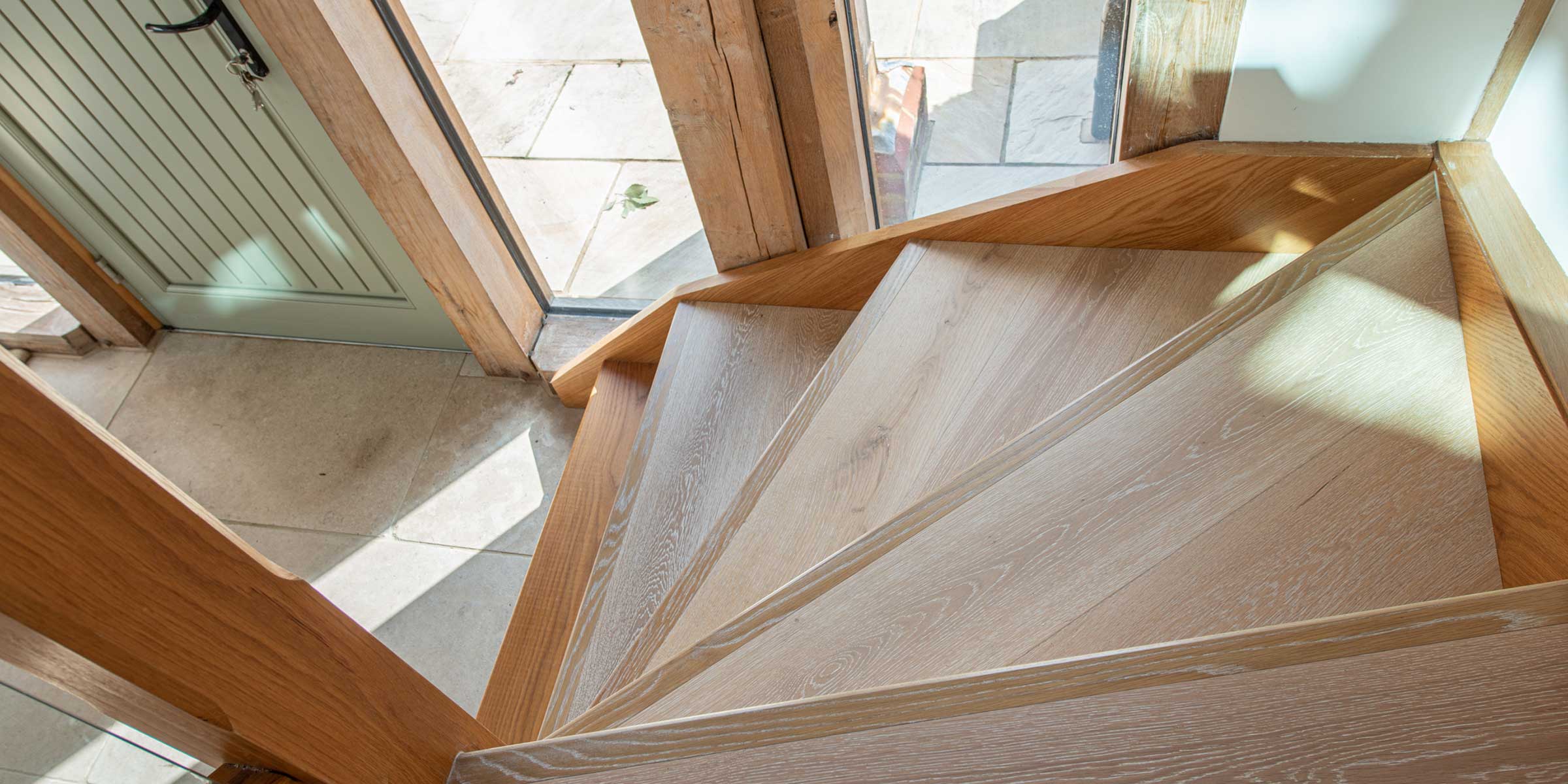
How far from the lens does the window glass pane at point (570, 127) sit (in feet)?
10.5

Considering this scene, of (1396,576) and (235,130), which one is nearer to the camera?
(1396,576)

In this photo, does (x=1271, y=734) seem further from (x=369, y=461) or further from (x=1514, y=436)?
(x=369, y=461)

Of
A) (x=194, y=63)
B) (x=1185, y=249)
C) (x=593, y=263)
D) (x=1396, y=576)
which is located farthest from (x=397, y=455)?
(x=1396, y=576)

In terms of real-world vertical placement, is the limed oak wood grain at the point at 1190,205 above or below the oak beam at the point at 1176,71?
below

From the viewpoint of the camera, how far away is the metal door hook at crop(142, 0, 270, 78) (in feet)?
7.39

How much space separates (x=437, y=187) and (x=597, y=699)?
1.41 m

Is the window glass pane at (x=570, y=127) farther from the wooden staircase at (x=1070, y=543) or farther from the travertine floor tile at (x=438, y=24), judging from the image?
the wooden staircase at (x=1070, y=543)

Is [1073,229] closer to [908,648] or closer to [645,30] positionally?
[645,30]

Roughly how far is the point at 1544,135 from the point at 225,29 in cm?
250

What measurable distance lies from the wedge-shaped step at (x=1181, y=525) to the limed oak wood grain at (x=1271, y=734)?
0.32 m

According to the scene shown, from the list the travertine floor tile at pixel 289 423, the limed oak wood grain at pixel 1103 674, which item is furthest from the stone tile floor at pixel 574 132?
the limed oak wood grain at pixel 1103 674

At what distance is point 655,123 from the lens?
3246 millimetres

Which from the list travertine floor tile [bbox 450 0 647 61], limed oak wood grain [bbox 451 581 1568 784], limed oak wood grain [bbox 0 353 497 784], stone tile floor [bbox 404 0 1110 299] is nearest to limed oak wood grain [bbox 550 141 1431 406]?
stone tile floor [bbox 404 0 1110 299]

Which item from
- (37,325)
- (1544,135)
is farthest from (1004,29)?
(37,325)
